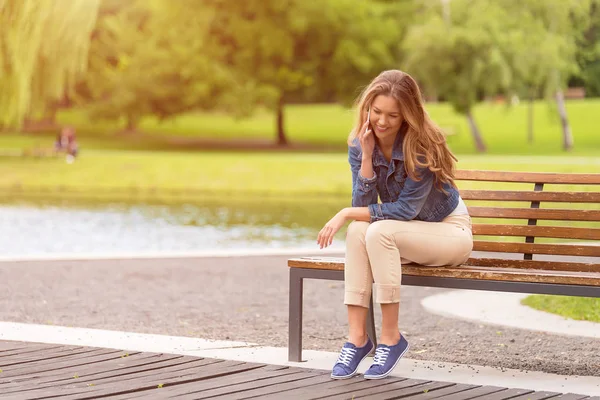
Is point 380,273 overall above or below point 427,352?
above

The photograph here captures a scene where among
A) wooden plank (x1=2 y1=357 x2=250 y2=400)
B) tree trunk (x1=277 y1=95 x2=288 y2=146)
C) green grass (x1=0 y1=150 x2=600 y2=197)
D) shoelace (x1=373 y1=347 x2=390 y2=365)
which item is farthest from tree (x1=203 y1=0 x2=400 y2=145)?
shoelace (x1=373 y1=347 x2=390 y2=365)

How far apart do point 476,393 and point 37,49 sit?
21382 mm

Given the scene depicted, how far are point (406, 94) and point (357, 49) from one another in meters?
35.3

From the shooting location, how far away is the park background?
56.4ft

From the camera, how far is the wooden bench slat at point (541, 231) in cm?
508

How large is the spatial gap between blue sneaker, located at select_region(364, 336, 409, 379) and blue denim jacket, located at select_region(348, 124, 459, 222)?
0.59 m

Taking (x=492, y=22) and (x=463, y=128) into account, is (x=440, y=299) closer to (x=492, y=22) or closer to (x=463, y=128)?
(x=492, y=22)

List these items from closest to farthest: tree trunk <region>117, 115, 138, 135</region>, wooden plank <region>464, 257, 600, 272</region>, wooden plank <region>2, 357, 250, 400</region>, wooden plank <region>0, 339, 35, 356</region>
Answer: wooden plank <region>2, 357, 250, 400</region>
wooden plank <region>464, 257, 600, 272</region>
wooden plank <region>0, 339, 35, 356</region>
tree trunk <region>117, 115, 138, 135</region>

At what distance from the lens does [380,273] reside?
15.1 ft

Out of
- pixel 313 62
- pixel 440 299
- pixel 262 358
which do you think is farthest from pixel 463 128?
pixel 262 358

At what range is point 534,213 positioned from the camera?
5.26 metres

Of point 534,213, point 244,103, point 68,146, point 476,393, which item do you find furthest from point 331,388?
point 244,103

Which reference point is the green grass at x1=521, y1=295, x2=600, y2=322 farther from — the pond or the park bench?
the pond

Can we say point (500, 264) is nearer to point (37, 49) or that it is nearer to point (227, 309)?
point (227, 309)
